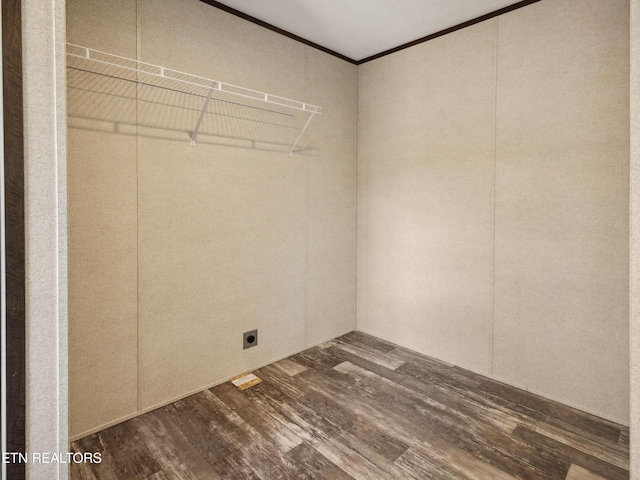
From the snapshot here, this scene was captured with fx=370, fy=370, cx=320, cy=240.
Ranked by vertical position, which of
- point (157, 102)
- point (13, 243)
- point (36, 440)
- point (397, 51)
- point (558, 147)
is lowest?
point (36, 440)

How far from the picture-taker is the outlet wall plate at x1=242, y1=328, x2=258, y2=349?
2.61 meters

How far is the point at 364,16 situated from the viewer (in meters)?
2.52

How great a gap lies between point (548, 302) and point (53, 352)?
8.31 feet

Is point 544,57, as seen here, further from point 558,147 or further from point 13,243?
point 13,243

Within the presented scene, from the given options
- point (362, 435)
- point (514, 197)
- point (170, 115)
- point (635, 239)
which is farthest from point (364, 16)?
point (362, 435)

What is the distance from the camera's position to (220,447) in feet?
6.09

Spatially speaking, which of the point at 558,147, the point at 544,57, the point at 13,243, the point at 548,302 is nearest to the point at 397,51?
the point at 544,57

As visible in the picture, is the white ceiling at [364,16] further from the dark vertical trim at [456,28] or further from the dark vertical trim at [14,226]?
the dark vertical trim at [14,226]

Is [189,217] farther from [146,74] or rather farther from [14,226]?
[14,226]

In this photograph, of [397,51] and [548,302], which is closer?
[548,302]

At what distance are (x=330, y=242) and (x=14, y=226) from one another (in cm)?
238

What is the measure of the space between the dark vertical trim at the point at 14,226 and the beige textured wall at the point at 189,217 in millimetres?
946

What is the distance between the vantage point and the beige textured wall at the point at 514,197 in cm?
209

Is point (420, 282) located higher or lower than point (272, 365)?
higher
